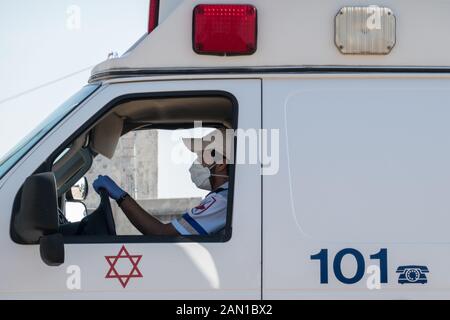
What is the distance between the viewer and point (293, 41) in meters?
3.70

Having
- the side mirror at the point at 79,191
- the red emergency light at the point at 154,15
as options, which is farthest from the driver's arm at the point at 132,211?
the side mirror at the point at 79,191

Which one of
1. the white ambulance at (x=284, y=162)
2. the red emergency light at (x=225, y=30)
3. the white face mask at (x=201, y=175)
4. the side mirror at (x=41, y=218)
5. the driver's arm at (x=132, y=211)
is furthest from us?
the white face mask at (x=201, y=175)

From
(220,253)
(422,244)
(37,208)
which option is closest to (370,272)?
(422,244)

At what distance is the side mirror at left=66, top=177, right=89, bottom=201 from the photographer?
4.97 meters

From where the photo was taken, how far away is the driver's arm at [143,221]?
3770 millimetres

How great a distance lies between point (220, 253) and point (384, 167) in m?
0.76

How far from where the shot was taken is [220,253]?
11.3 feet

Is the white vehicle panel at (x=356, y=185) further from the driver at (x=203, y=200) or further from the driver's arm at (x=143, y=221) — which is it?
the driver's arm at (x=143, y=221)

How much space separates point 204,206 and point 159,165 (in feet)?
6.34

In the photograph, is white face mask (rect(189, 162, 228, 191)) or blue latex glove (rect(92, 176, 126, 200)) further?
white face mask (rect(189, 162, 228, 191))

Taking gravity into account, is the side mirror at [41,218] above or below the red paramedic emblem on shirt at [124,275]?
above

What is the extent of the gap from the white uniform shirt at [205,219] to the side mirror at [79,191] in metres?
1.39

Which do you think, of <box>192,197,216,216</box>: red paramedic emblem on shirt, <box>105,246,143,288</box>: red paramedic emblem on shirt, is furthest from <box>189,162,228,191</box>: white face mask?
<box>105,246,143,288</box>: red paramedic emblem on shirt

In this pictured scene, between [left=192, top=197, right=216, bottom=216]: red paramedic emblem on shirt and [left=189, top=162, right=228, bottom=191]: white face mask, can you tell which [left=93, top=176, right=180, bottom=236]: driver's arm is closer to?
[left=192, top=197, right=216, bottom=216]: red paramedic emblem on shirt
